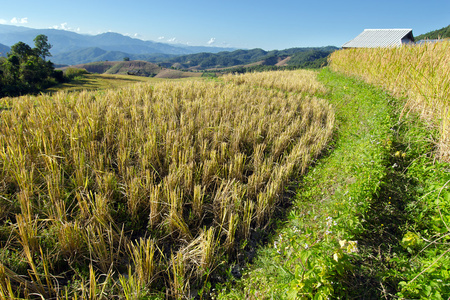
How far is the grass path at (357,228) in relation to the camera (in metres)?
1.81

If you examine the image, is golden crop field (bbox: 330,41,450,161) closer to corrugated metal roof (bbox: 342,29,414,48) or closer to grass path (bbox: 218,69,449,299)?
grass path (bbox: 218,69,449,299)

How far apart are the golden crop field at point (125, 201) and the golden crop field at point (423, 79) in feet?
6.63

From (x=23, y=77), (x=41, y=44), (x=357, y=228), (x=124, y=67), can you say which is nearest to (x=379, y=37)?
(x=357, y=228)

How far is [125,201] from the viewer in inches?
125

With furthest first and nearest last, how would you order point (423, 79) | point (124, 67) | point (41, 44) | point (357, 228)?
point (124, 67)
point (41, 44)
point (423, 79)
point (357, 228)

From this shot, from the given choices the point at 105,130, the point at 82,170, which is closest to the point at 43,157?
the point at 82,170

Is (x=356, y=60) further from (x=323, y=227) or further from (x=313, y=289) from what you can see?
(x=313, y=289)

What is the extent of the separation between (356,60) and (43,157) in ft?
47.0

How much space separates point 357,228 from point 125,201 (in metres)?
3.02

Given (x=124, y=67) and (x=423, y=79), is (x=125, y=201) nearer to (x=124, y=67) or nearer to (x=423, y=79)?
(x=423, y=79)

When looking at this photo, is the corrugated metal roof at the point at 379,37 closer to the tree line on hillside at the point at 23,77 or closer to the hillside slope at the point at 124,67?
the tree line on hillside at the point at 23,77

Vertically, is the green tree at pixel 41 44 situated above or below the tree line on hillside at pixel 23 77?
above

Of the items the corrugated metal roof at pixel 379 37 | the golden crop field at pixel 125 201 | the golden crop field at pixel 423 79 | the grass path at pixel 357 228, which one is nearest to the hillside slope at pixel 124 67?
the corrugated metal roof at pixel 379 37

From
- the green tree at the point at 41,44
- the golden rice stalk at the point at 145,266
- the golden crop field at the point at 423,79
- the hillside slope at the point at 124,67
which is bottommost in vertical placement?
the golden rice stalk at the point at 145,266
